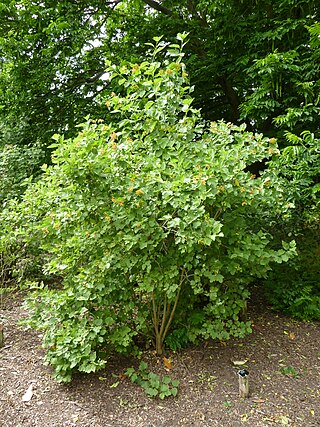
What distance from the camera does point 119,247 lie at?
2.33 m

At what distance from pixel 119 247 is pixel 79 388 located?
1.02 metres

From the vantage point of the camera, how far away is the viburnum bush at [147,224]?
85.0 inches

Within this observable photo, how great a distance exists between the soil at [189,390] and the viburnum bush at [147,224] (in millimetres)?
177

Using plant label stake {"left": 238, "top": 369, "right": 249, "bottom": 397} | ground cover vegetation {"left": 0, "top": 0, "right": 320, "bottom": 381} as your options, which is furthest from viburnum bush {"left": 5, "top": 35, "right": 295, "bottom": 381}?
plant label stake {"left": 238, "top": 369, "right": 249, "bottom": 397}

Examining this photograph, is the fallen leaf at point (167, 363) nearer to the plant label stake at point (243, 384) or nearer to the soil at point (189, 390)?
the soil at point (189, 390)

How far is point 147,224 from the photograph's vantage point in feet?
7.12

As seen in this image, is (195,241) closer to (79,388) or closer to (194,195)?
(194,195)

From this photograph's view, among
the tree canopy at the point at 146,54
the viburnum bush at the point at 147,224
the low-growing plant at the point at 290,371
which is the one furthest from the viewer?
the tree canopy at the point at 146,54

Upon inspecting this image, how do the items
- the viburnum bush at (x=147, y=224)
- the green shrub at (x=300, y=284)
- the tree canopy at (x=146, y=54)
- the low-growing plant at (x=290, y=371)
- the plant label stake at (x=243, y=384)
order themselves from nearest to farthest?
the viburnum bush at (x=147, y=224) < the plant label stake at (x=243, y=384) < the low-growing plant at (x=290, y=371) < the green shrub at (x=300, y=284) < the tree canopy at (x=146, y=54)

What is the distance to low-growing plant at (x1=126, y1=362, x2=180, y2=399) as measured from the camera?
235cm

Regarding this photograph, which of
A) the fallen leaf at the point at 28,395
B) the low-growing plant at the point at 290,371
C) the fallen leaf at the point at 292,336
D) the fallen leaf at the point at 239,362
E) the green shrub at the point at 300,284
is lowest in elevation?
the fallen leaf at the point at 28,395

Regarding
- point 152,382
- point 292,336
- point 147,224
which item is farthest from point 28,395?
point 292,336

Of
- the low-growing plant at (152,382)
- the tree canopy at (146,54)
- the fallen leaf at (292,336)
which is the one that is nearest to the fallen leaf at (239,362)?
the low-growing plant at (152,382)

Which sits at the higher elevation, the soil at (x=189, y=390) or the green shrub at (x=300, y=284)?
the green shrub at (x=300, y=284)
